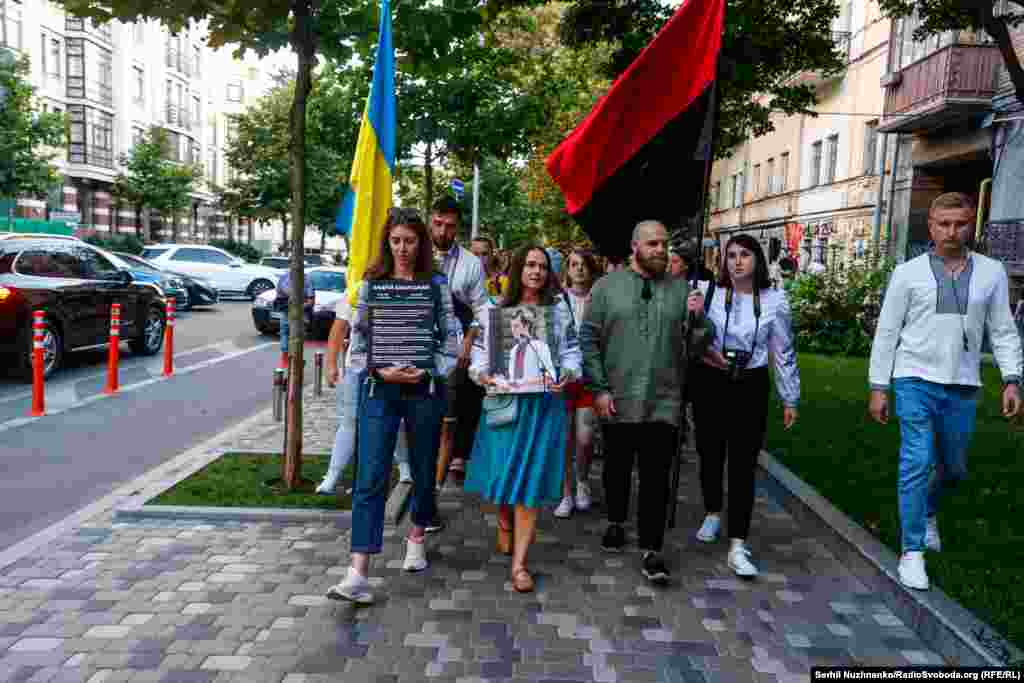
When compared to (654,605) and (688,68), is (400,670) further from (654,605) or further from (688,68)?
(688,68)

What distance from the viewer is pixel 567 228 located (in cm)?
3547

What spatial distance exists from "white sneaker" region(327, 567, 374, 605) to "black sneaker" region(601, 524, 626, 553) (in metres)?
1.58

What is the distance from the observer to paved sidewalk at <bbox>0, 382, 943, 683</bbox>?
12.1 feet

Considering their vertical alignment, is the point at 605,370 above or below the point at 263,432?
above

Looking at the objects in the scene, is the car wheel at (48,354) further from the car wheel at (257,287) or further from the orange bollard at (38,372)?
the car wheel at (257,287)

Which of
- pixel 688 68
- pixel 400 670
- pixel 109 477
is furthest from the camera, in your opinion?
pixel 109 477

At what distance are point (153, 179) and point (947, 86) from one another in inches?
1384

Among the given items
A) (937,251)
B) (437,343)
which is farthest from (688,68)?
(437,343)

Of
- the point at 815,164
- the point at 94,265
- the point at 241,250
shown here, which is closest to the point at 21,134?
the point at 94,265

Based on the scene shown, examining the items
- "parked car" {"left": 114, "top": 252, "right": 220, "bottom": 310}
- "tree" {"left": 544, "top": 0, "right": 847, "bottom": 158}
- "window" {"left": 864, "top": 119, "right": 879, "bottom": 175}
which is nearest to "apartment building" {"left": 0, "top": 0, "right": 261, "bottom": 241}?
"parked car" {"left": 114, "top": 252, "right": 220, "bottom": 310}

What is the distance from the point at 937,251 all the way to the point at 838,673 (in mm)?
2273

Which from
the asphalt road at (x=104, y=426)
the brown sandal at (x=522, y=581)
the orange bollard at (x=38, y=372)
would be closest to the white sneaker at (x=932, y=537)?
the brown sandal at (x=522, y=581)

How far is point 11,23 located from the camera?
3597cm

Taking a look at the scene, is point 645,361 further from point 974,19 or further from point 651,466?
Answer: point 974,19
